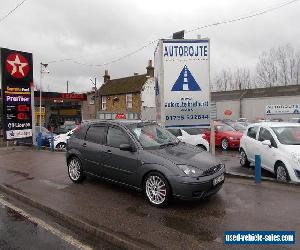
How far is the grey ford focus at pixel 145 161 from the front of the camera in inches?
261

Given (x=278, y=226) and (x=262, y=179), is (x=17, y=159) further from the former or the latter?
(x=278, y=226)

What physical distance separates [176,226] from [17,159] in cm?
1061

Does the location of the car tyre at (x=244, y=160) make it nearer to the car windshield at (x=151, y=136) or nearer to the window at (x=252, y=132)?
the window at (x=252, y=132)

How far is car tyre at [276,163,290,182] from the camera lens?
28.6 ft

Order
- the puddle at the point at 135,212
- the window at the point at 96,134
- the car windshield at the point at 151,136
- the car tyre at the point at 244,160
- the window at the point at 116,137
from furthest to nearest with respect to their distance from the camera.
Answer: the car tyre at the point at 244,160 < the window at the point at 96,134 < the window at the point at 116,137 < the car windshield at the point at 151,136 < the puddle at the point at 135,212

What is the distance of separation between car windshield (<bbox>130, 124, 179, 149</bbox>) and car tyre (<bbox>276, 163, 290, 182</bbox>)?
9.13 feet

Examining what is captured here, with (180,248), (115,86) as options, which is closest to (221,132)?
(180,248)

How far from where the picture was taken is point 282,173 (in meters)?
8.89

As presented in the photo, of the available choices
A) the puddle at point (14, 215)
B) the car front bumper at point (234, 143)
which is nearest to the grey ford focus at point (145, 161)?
the puddle at point (14, 215)

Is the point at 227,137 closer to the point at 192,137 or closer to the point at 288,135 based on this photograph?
the point at 192,137

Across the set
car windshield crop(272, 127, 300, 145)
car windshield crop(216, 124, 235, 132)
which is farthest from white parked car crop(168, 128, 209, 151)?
car windshield crop(272, 127, 300, 145)

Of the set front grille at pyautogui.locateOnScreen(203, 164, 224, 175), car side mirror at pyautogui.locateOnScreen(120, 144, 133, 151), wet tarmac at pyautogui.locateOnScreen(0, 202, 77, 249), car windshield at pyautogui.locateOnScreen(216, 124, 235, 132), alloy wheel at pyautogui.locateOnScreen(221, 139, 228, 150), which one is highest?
car side mirror at pyautogui.locateOnScreen(120, 144, 133, 151)

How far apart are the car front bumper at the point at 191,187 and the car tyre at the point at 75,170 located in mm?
3194

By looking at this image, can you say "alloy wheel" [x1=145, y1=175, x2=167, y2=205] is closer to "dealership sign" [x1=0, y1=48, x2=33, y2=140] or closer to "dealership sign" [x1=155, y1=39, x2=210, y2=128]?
"dealership sign" [x1=155, y1=39, x2=210, y2=128]
